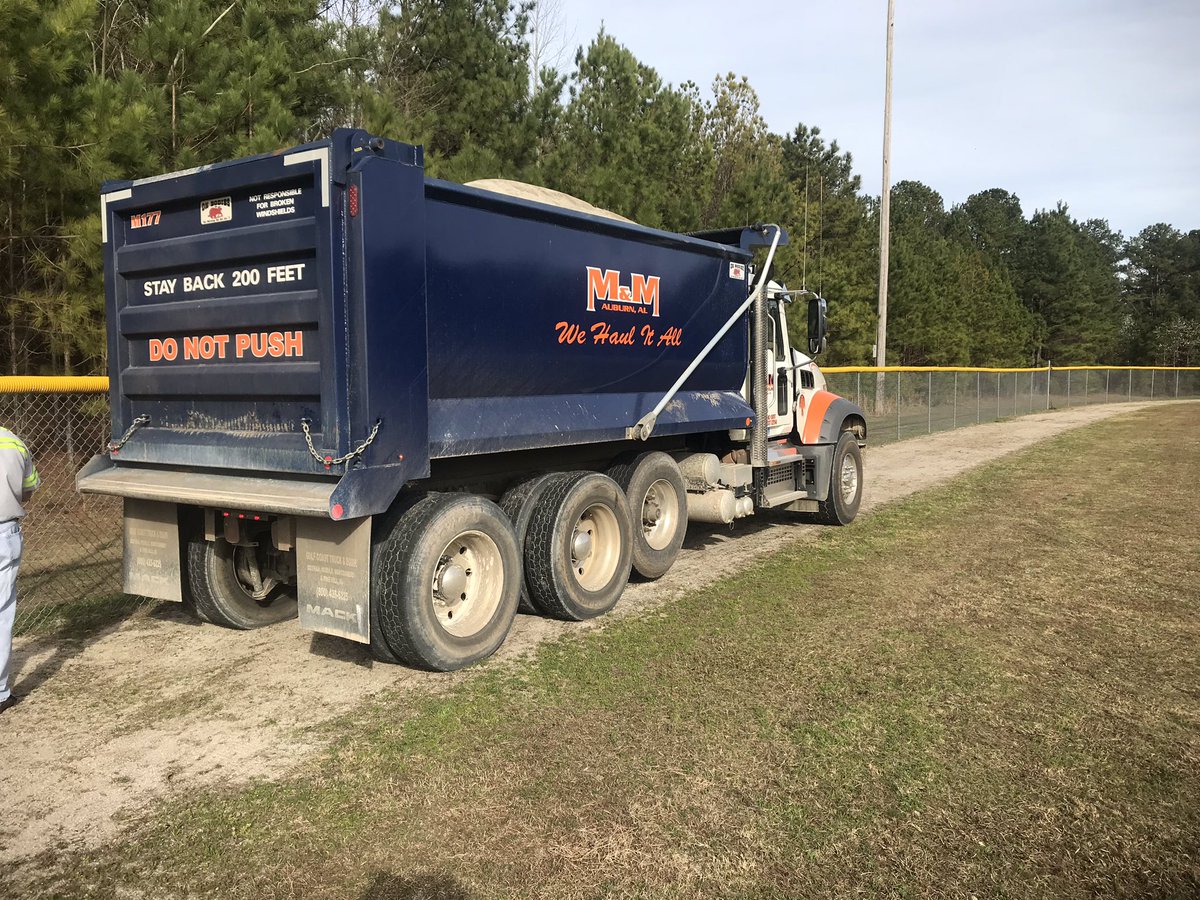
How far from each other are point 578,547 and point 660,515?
135 cm

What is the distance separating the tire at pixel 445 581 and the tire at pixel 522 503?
389mm

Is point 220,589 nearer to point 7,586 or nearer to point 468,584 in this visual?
point 7,586

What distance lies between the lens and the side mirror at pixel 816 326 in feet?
32.1

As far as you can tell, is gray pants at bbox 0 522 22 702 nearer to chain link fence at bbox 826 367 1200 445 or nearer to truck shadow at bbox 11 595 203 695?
truck shadow at bbox 11 595 203 695

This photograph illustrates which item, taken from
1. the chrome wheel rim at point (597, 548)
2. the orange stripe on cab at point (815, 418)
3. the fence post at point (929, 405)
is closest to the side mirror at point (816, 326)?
the orange stripe on cab at point (815, 418)

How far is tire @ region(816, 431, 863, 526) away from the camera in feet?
34.0

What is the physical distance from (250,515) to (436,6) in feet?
48.7

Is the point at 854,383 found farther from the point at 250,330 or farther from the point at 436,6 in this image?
the point at 250,330

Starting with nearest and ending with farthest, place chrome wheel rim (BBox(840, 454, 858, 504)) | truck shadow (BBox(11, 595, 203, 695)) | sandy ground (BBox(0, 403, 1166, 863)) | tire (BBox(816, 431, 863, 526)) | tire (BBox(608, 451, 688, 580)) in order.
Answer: sandy ground (BBox(0, 403, 1166, 863)) < truck shadow (BBox(11, 595, 203, 695)) < tire (BBox(608, 451, 688, 580)) < tire (BBox(816, 431, 863, 526)) < chrome wheel rim (BBox(840, 454, 858, 504))

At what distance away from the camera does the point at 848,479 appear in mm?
10758

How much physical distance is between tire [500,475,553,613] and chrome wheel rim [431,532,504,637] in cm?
43

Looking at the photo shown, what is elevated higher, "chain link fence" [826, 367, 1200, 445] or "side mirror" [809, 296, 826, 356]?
"side mirror" [809, 296, 826, 356]

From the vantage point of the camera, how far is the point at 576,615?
6.62 metres

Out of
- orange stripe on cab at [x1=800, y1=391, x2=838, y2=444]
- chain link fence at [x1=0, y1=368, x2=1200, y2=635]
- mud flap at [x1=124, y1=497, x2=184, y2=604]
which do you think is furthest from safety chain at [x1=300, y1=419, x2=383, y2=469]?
orange stripe on cab at [x1=800, y1=391, x2=838, y2=444]
